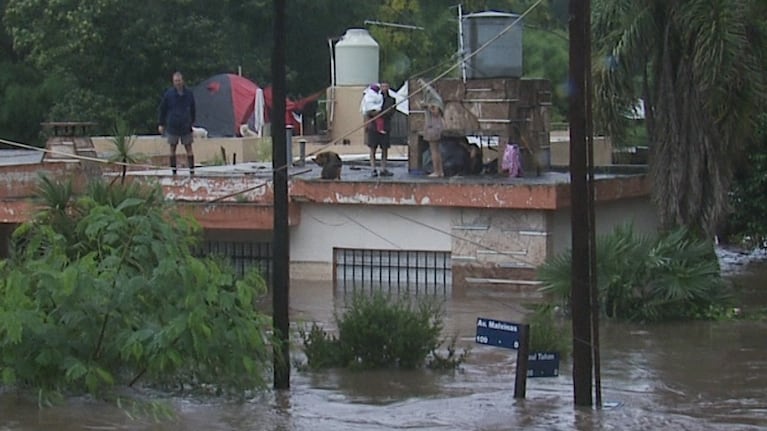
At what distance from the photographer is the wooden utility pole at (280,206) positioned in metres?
13.6

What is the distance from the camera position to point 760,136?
87.2 ft

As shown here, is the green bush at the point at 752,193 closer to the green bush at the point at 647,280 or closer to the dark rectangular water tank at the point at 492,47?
the dark rectangular water tank at the point at 492,47

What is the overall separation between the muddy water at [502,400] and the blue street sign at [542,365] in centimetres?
28

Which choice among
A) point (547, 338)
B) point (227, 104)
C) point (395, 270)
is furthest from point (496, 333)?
point (227, 104)

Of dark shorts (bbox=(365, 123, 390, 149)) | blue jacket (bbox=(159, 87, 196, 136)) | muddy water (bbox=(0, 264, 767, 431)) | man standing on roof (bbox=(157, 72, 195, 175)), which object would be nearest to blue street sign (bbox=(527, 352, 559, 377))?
muddy water (bbox=(0, 264, 767, 431))

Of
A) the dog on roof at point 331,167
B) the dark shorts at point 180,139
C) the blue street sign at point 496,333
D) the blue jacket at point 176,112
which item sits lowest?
the blue street sign at point 496,333

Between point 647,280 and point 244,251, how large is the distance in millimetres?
8152

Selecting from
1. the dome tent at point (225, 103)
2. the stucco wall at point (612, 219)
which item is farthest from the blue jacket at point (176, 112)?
the dome tent at point (225, 103)

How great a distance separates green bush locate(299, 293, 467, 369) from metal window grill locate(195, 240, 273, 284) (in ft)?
29.7

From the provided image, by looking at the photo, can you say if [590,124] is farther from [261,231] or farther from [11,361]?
[261,231]

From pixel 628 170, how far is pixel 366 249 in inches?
225

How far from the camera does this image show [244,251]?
24984 millimetres

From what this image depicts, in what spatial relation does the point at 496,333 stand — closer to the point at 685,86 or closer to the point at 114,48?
the point at 685,86

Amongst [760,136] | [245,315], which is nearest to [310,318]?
[245,315]
